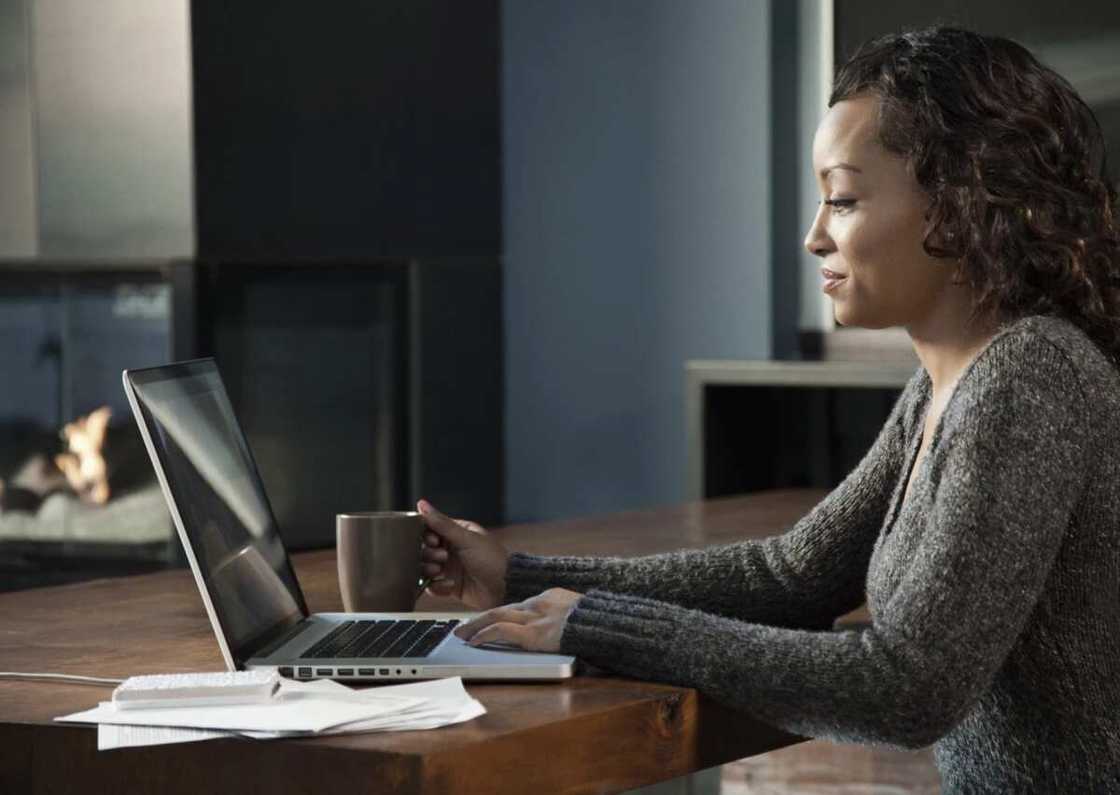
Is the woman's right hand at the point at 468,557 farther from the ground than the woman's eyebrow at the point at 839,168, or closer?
closer

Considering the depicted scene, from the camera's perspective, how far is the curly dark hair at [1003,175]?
1.37 meters

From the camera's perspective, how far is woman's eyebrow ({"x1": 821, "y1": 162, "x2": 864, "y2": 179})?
142 centimetres

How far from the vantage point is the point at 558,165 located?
4.63 meters

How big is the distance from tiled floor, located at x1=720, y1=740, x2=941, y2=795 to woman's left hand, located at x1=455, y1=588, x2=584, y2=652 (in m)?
1.83

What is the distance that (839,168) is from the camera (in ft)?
4.69

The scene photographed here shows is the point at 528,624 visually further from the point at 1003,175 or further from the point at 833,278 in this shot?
the point at 1003,175

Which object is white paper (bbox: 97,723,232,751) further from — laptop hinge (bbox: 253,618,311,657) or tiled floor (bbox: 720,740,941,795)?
tiled floor (bbox: 720,740,941,795)

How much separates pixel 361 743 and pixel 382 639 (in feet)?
1.06

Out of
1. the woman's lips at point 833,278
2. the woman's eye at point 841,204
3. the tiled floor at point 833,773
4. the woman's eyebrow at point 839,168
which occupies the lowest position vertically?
the tiled floor at point 833,773

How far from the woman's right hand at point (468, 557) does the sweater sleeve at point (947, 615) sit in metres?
0.35

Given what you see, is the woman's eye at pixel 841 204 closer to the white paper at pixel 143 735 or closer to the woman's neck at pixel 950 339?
the woman's neck at pixel 950 339

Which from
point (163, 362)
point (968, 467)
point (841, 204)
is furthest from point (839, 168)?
point (163, 362)

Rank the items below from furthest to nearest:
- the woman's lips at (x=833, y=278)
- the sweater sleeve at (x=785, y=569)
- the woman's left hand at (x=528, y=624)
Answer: the sweater sleeve at (x=785, y=569)
the woman's lips at (x=833, y=278)
the woman's left hand at (x=528, y=624)

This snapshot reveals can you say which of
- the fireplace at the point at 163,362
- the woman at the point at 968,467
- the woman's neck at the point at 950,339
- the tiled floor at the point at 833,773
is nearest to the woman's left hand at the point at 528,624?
the woman at the point at 968,467
